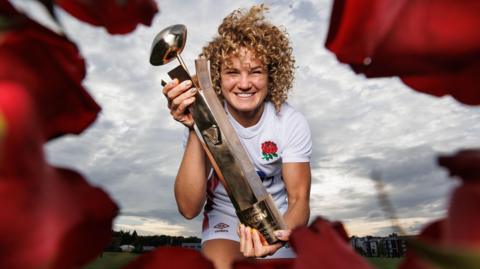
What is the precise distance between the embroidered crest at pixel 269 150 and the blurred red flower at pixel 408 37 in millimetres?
1628

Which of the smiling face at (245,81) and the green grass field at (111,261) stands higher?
the smiling face at (245,81)

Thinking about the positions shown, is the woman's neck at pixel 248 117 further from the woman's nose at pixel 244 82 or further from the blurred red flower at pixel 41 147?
the blurred red flower at pixel 41 147

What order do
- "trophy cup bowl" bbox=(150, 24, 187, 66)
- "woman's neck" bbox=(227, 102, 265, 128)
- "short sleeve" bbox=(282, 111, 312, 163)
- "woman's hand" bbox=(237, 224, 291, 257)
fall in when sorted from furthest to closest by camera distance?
"woman's neck" bbox=(227, 102, 265, 128) → "short sleeve" bbox=(282, 111, 312, 163) → "woman's hand" bbox=(237, 224, 291, 257) → "trophy cup bowl" bbox=(150, 24, 187, 66)

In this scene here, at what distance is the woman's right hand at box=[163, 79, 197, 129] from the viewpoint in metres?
1.16

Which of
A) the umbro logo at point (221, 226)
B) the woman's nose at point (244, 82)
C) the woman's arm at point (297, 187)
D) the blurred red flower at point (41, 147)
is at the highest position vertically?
the woman's nose at point (244, 82)

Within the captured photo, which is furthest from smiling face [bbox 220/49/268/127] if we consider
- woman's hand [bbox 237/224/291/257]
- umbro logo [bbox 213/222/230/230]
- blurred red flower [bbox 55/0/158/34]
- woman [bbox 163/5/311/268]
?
blurred red flower [bbox 55/0/158/34]

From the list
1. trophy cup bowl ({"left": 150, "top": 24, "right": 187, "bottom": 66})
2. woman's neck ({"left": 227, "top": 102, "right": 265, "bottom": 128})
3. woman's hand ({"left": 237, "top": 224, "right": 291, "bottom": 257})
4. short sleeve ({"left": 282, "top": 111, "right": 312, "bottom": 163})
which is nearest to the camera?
trophy cup bowl ({"left": 150, "top": 24, "right": 187, "bottom": 66})

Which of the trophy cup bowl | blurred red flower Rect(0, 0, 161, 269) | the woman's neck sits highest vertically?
the woman's neck

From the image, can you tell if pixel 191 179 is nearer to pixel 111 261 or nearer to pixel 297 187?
pixel 297 187

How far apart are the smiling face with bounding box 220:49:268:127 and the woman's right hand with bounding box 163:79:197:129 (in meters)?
0.53

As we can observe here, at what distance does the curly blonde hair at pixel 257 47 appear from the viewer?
177 centimetres

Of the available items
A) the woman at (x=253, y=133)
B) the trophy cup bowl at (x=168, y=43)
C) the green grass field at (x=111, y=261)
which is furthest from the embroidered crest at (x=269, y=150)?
the green grass field at (x=111, y=261)

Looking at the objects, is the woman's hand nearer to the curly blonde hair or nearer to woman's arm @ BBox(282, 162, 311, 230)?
woman's arm @ BBox(282, 162, 311, 230)

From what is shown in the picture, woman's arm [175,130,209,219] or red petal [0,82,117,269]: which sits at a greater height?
woman's arm [175,130,209,219]
